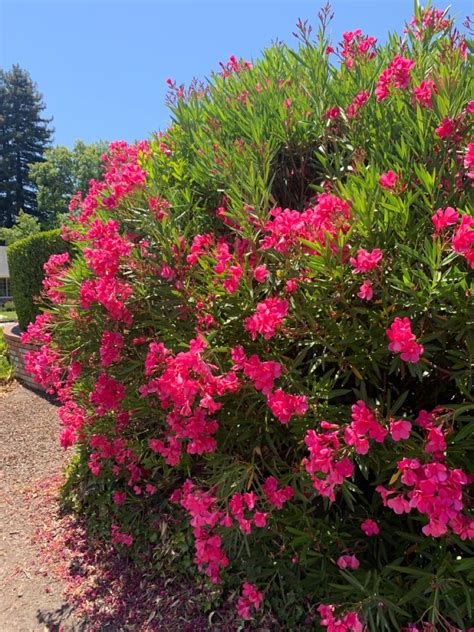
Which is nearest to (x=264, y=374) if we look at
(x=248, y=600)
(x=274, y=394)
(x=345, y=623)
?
(x=274, y=394)

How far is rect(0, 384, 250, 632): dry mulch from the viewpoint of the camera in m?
2.88

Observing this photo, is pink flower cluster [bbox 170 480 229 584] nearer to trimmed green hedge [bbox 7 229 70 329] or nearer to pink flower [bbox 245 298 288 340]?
pink flower [bbox 245 298 288 340]

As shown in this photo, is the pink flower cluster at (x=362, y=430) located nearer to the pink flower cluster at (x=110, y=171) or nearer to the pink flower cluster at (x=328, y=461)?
the pink flower cluster at (x=328, y=461)

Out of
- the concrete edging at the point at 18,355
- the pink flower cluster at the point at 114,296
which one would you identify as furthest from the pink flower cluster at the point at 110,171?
the concrete edging at the point at 18,355

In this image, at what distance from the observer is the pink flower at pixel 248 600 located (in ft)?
8.16

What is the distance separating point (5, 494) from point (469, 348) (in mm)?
4218

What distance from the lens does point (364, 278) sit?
196 cm

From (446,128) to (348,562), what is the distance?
6.09 feet

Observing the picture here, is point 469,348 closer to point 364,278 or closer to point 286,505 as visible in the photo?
point 364,278

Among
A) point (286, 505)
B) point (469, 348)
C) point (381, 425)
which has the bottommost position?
point (286, 505)

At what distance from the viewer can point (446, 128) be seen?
2.07 metres

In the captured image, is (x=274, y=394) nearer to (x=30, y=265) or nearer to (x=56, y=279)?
(x=56, y=279)

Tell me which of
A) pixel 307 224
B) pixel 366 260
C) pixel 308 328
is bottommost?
pixel 308 328

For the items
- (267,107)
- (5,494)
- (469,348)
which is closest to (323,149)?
(267,107)
